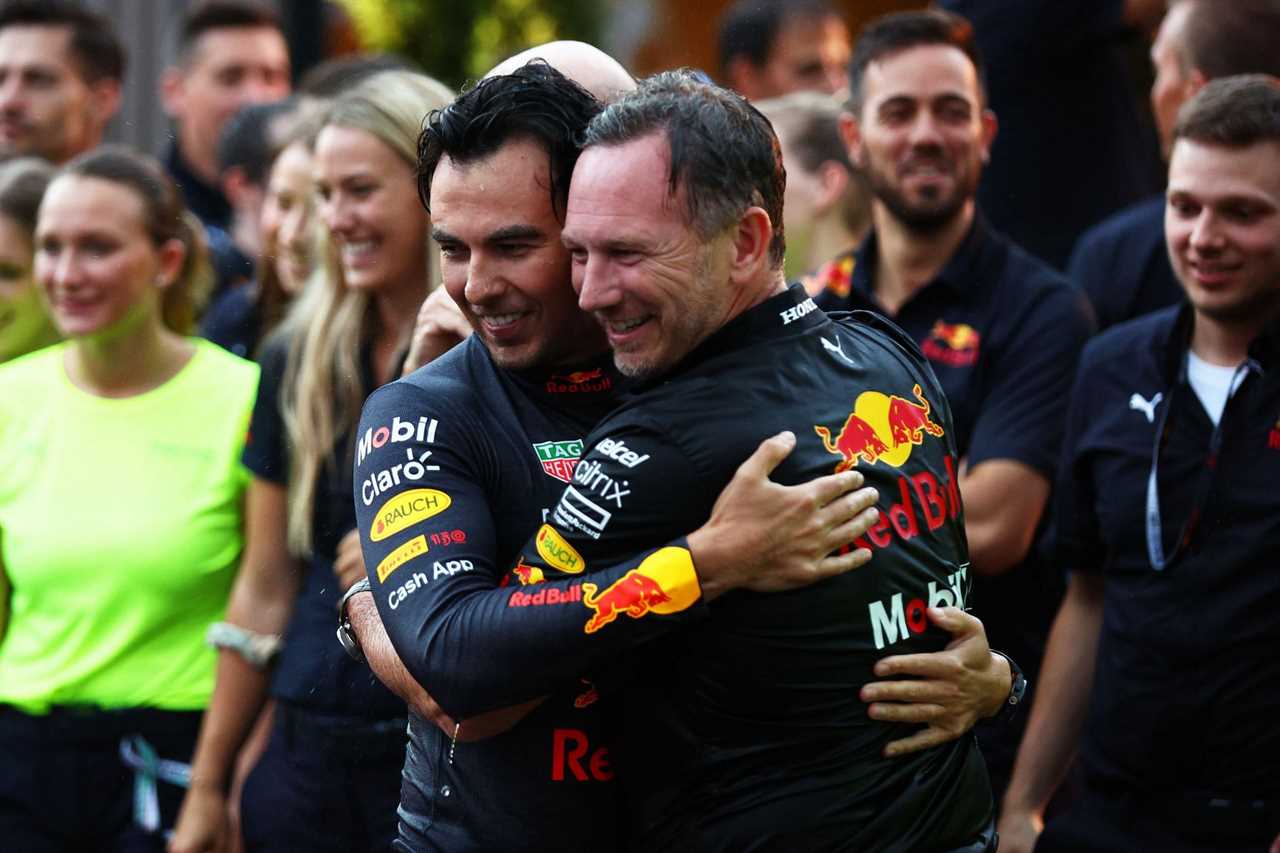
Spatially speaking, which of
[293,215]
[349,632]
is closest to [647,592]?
[349,632]

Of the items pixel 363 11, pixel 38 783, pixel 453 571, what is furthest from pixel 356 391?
pixel 363 11

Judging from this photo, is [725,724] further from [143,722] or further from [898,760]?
[143,722]

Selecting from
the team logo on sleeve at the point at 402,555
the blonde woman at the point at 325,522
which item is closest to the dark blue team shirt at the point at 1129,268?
the blonde woman at the point at 325,522

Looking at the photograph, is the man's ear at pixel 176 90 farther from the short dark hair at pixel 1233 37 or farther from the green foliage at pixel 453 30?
the short dark hair at pixel 1233 37

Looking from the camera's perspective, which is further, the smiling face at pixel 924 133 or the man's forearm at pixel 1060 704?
the smiling face at pixel 924 133

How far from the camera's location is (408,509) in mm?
2980

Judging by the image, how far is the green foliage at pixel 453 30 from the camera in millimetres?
10273

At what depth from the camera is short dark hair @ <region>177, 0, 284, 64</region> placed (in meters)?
8.55

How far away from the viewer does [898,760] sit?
9.53 feet

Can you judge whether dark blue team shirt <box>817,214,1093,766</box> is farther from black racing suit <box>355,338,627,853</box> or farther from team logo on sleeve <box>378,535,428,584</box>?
team logo on sleeve <box>378,535,428,584</box>

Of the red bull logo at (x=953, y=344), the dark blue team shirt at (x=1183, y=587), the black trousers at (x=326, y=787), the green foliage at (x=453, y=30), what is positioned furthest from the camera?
A: the green foliage at (x=453, y=30)

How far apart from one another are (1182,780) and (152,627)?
9.30 feet

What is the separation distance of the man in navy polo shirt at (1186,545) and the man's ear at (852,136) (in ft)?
3.77

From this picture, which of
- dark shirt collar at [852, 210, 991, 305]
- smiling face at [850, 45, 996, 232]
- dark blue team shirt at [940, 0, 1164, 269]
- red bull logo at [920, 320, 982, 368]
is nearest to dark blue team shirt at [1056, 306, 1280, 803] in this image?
red bull logo at [920, 320, 982, 368]
